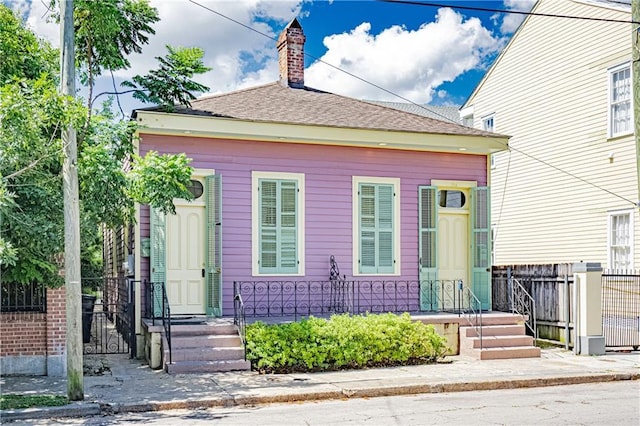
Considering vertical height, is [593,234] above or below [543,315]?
above

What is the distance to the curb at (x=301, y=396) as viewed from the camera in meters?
9.04

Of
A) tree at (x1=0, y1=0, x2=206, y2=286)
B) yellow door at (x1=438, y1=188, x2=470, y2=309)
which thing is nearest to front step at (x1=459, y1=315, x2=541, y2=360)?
yellow door at (x1=438, y1=188, x2=470, y2=309)

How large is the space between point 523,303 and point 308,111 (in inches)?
242

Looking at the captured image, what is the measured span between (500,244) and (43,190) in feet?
52.6

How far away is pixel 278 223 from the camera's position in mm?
14812

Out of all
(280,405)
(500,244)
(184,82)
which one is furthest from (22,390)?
(500,244)

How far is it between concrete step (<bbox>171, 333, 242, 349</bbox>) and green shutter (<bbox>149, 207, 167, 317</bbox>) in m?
1.39

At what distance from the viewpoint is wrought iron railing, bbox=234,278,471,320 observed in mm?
14500

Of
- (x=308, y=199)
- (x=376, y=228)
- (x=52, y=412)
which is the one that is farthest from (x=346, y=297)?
(x=52, y=412)

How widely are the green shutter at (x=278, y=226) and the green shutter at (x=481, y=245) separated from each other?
13.4ft

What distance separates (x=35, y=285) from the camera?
11914 millimetres

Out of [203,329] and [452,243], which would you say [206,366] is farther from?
[452,243]

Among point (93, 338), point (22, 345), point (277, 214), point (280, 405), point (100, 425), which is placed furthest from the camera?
point (93, 338)

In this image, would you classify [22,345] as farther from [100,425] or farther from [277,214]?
[277,214]
